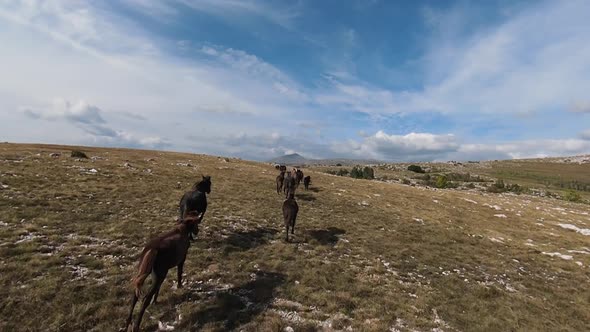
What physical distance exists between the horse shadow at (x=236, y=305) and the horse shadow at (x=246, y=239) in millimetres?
3167

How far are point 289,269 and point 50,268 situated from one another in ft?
29.1

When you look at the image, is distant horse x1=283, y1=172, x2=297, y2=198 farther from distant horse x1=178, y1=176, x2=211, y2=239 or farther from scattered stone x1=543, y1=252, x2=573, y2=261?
scattered stone x1=543, y1=252, x2=573, y2=261

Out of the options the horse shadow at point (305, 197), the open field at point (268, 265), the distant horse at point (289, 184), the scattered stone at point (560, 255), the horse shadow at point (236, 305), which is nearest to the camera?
the horse shadow at point (236, 305)

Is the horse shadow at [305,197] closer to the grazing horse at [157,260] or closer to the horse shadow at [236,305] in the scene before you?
the horse shadow at [236,305]

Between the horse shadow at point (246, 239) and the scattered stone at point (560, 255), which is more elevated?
the horse shadow at point (246, 239)

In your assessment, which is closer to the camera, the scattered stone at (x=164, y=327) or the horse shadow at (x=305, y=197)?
the scattered stone at (x=164, y=327)

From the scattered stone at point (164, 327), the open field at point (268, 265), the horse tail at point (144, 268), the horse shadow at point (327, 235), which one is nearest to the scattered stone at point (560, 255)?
the open field at point (268, 265)

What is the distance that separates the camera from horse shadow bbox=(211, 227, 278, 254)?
15.6 metres

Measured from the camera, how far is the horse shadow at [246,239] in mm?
15578

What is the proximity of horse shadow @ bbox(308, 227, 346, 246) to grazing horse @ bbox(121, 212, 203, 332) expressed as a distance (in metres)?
9.46

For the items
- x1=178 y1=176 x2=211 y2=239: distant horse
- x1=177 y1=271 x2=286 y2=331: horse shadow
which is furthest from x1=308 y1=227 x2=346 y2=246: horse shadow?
x1=178 y1=176 x2=211 y2=239: distant horse

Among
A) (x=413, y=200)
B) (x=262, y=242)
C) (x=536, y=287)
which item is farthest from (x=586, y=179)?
(x=262, y=242)

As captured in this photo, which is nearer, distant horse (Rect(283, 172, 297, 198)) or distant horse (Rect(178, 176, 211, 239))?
distant horse (Rect(178, 176, 211, 239))

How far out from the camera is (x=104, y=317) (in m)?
8.98
